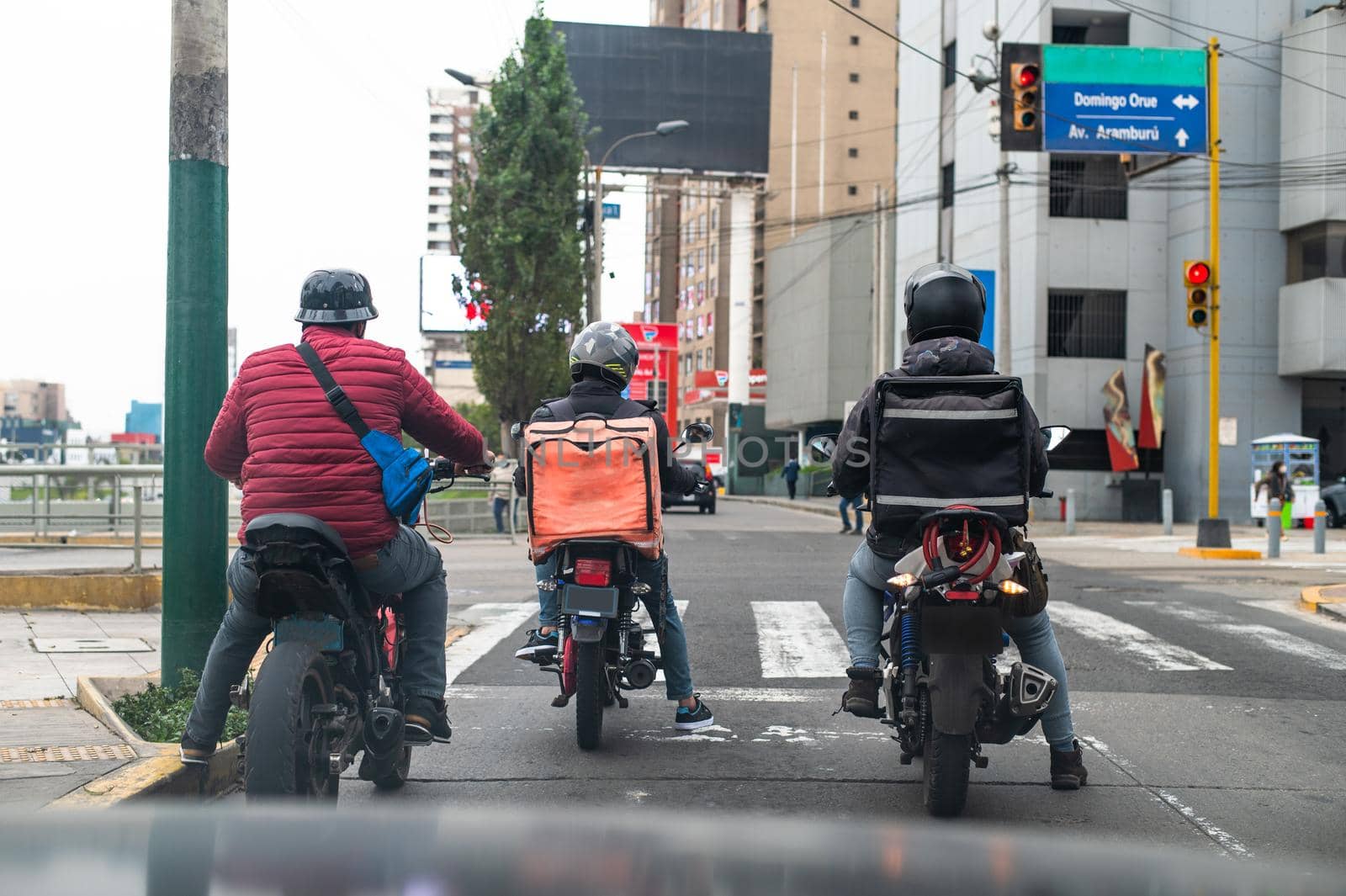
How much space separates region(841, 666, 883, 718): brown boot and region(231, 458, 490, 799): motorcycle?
1569mm

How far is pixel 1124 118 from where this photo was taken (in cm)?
2147

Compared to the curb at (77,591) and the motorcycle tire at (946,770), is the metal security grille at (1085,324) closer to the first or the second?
the curb at (77,591)

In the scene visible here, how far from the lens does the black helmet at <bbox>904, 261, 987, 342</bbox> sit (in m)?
4.91

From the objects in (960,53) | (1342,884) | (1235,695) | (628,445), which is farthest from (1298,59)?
(1342,884)

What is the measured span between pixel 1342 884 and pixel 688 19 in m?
106

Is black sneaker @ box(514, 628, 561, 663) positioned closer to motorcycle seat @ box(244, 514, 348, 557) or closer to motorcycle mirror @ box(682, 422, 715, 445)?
motorcycle mirror @ box(682, 422, 715, 445)

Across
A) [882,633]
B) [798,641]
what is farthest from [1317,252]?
[882,633]

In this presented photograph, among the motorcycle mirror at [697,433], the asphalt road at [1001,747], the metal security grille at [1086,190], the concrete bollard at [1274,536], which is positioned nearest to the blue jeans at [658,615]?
the asphalt road at [1001,747]

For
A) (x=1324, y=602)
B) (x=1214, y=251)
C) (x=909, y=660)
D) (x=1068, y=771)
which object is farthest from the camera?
(x=1214, y=251)

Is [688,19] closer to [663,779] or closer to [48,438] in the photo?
[48,438]

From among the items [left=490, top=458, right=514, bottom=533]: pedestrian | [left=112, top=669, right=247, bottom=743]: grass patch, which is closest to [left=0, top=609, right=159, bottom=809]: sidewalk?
[left=112, top=669, right=247, bottom=743]: grass patch

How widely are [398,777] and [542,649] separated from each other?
0.97 m

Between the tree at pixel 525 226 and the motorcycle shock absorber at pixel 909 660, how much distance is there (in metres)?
33.4

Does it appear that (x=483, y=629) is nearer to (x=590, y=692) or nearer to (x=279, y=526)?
(x=590, y=692)
